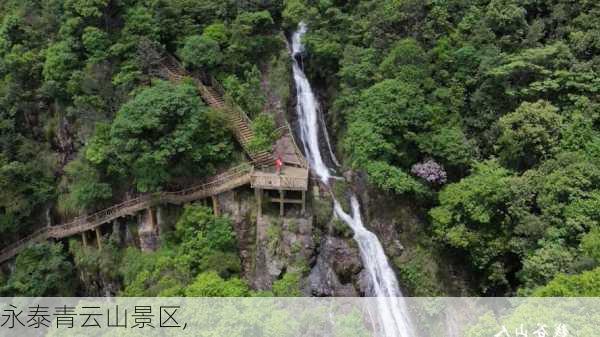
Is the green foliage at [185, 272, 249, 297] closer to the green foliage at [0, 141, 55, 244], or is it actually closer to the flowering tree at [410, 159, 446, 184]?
the flowering tree at [410, 159, 446, 184]

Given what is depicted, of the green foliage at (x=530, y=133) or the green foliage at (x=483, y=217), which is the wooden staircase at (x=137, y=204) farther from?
the green foliage at (x=530, y=133)

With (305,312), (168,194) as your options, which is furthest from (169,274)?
(305,312)

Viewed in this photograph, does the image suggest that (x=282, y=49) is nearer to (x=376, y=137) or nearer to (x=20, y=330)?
(x=376, y=137)

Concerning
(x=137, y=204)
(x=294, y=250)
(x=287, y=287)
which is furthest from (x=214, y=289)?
(x=137, y=204)

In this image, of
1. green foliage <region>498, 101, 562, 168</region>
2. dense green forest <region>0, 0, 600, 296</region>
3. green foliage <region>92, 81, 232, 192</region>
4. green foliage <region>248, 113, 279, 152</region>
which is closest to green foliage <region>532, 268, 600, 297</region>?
dense green forest <region>0, 0, 600, 296</region>

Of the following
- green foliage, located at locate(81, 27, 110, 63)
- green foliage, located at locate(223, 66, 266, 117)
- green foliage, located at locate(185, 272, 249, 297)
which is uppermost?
green foliage, located at locate(81, 27, 110, 63)

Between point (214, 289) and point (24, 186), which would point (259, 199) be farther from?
point (24, 186)
